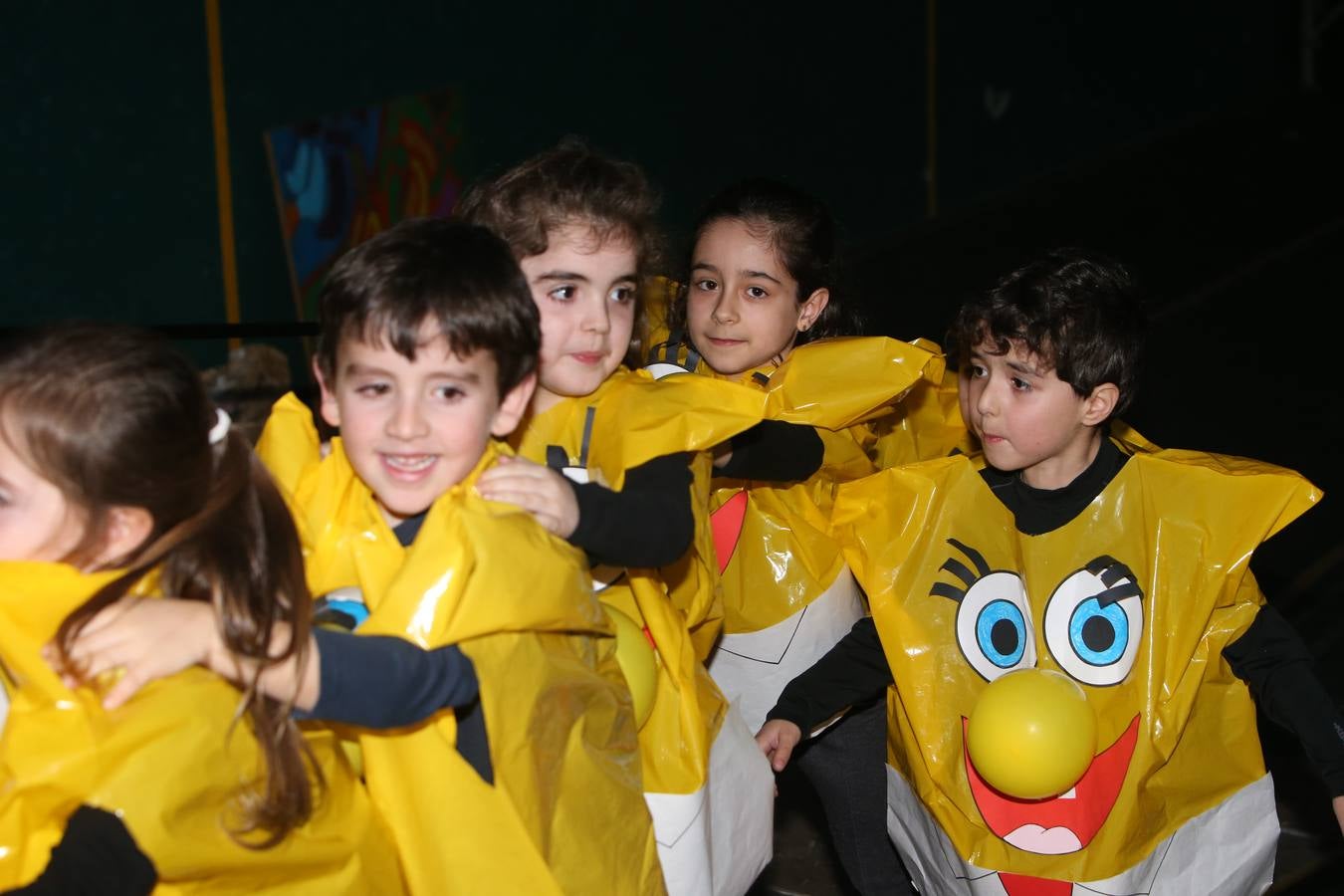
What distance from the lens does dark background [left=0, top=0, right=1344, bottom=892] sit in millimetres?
4820

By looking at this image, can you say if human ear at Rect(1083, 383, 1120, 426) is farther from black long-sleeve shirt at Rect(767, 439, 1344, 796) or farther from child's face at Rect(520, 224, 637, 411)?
child's face at Rect(520, 224, 637, 411)

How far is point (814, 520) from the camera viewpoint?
8.97 feet

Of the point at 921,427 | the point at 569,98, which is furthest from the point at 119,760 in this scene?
the point at 569,98

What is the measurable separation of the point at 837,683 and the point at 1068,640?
398 mm

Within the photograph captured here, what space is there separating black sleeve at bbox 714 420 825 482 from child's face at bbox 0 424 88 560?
1199 millimetres

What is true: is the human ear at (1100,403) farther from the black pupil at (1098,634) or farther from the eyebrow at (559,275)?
the eyebrow at (559,275)

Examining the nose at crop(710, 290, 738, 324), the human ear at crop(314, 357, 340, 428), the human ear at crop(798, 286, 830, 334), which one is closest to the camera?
the human ear at crop(314, 357, 340, 428)

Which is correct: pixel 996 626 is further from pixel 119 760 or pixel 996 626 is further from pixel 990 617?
pixel 119 760

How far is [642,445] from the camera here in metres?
2.16

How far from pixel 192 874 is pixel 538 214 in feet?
3.64

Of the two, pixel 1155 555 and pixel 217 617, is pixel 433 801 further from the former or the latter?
pixel 1155 555

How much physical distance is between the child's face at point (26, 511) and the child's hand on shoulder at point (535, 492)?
48 cm

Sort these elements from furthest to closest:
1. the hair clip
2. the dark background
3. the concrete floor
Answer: the dark background
the concrete floor
the hair clip

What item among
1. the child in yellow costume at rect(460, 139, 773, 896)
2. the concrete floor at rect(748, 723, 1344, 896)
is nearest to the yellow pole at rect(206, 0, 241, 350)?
the concrete floor at rect(748, 723, 1344, 896)
